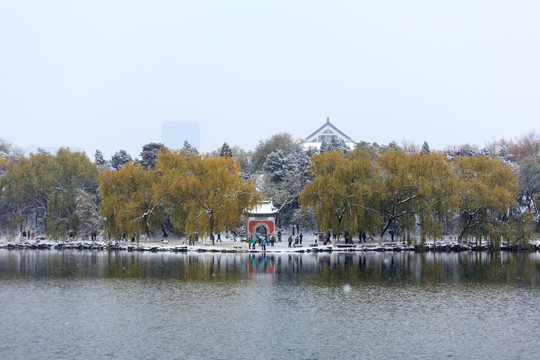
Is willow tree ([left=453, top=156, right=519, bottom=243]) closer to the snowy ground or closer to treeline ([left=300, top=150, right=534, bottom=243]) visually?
treeline ([left=300, top=150, right=534, bottom=243])

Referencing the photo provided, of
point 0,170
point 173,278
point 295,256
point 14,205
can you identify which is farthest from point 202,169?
point 0,170

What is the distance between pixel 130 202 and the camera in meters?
41.9

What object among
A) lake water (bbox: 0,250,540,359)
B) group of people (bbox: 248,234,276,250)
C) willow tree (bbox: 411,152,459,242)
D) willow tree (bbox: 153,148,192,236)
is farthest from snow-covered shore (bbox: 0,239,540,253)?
lake water (bbox: 0,250,540,359)

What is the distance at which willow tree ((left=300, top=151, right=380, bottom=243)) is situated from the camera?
129 feet

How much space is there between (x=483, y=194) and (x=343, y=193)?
32.1ft

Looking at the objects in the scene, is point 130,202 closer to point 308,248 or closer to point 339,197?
point 308,248

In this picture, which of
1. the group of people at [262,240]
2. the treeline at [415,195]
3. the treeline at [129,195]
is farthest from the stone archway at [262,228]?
the treeline at [415,195]

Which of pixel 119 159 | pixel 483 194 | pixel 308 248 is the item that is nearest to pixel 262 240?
pixel 308 248

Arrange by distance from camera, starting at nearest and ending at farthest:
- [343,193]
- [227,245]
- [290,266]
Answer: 1. [290,266]
2. [343,193]
3. [227,245]

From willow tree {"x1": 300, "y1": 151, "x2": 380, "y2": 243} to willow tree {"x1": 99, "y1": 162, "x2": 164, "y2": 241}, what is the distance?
11654mm

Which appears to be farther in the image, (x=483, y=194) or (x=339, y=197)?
(x=339, y=197)

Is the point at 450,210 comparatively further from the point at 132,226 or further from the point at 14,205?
the point at 14,205

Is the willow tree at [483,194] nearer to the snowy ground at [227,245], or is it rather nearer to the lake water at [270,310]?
the snowy ground at [227,245]

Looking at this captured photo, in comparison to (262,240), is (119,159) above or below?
above
